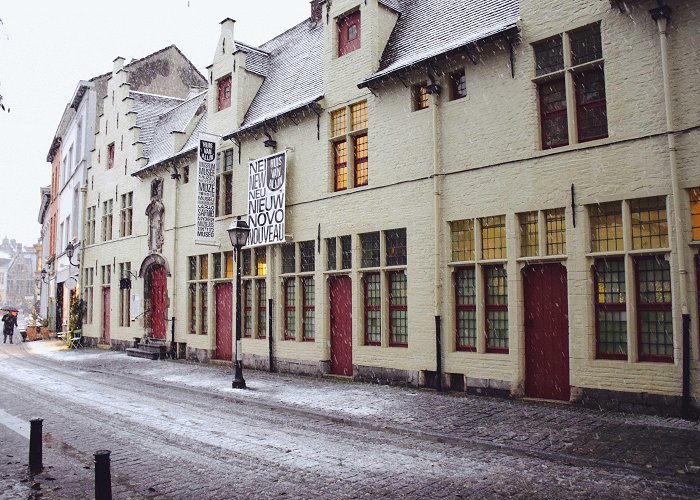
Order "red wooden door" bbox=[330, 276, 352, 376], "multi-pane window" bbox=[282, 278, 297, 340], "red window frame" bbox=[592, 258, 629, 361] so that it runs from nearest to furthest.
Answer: "red window frame" bbox=[592, 258, 629, 361] < "red wooden door" bbox=[330, 276, 352, 376] < "multi-pane window" bbox=[282, 278, 297, 340]

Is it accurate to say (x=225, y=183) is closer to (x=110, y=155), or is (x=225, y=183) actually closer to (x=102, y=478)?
(x=110, y=155)

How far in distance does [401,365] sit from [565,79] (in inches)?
275

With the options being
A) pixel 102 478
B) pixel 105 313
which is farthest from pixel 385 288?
pixel 105 313

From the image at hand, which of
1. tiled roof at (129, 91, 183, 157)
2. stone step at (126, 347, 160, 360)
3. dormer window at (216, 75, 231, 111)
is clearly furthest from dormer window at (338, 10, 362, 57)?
stone step at (126, 347, 160, 360)

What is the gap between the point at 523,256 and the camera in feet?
36.5

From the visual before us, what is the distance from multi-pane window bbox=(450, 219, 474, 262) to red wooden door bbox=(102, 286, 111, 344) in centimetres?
2068

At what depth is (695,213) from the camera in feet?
29.4

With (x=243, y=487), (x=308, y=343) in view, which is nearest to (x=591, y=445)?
(x=243, y=487)

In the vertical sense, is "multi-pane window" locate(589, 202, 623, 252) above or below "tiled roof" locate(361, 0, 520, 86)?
below

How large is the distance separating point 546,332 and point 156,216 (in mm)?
17193

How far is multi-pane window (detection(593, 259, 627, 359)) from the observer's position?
9727 millimetres

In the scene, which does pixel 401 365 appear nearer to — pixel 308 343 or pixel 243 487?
pixel 308 343

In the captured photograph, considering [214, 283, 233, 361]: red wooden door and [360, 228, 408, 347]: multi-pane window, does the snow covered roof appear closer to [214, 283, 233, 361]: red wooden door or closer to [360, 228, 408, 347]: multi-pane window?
[360, 228, 408, 347]: multi-pane window

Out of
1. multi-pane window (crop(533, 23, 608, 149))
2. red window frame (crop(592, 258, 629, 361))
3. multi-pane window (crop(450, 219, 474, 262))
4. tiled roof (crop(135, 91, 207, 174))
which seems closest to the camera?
red window frame (crop(592, 258, 629, 361))
